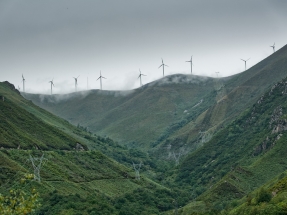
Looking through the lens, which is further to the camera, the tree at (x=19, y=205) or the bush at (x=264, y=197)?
the bush at (x=264, y=197)

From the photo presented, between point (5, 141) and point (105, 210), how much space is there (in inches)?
2915

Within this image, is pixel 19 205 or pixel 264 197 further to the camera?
pixel 264 197

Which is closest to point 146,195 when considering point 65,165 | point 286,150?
point 65,165

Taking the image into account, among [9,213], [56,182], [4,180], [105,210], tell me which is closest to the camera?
[9,213]

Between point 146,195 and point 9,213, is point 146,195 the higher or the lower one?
the lower one

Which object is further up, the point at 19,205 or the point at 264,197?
the point at 19,205

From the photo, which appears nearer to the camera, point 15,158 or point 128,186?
point 15,158

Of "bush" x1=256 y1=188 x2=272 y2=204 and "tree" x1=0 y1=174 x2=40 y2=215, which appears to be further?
"bush" x1=256 y1=188 x2=272 y2=204

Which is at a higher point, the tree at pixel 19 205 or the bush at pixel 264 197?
the tree at pixel 19 205

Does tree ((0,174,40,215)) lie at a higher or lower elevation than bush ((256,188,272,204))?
higher

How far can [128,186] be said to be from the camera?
7776 inches

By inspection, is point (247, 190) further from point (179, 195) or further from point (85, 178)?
point (85, 178)

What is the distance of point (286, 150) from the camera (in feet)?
574

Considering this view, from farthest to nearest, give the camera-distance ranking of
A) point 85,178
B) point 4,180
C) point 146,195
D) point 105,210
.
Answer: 1. point 85,178
2. point 146,195
3. point 4,180
4. point 105,210
